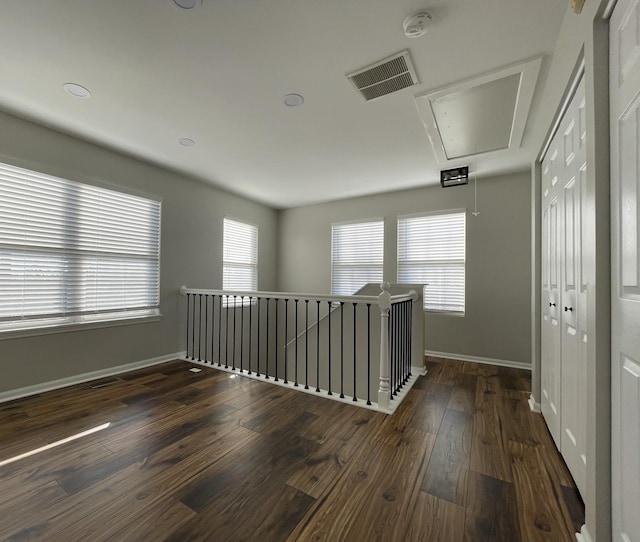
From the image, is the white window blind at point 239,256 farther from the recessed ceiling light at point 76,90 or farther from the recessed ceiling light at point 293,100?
the recessed ceiling light at point 293,100

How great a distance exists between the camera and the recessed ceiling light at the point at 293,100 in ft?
7.36

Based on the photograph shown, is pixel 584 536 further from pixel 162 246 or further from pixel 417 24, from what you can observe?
pixel 162 246

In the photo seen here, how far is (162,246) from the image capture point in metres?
3.71

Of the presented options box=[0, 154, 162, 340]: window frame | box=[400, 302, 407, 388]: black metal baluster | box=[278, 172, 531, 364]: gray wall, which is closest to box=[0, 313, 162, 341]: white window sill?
→ box=[0, 154, 162, 340]: window frame

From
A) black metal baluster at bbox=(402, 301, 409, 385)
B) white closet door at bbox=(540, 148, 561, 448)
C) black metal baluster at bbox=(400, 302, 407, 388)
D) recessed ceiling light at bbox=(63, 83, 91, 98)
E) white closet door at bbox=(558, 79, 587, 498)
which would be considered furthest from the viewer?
black metal baluster at bbox=(402, 301, 409, 385)

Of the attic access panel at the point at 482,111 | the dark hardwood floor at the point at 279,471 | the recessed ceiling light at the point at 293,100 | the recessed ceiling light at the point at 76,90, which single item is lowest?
the dark hardwood floor at the point at 279,471

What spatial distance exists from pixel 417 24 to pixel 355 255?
3605mm

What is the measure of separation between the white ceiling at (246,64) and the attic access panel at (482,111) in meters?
0.08

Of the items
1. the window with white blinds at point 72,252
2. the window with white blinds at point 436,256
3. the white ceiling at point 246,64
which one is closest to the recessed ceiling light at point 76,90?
the white ceiling at point 246,64

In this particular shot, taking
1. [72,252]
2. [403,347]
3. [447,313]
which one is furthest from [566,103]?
[72,252]

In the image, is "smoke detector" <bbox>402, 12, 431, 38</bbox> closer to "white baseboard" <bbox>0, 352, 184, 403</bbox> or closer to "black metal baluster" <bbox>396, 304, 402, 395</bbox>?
"black metal baluster" <bbox>396, 304, 402, 395</bbox>

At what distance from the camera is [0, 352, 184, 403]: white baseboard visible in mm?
2555

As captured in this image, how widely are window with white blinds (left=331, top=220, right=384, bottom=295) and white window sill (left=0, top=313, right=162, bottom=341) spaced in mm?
2889

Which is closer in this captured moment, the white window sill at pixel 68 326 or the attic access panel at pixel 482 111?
the attic access panel at pixel 482 111
